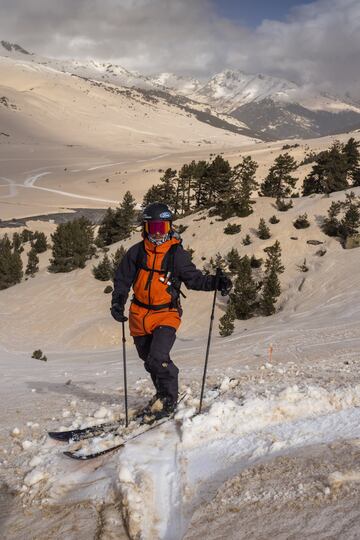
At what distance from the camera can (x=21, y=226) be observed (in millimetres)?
49281

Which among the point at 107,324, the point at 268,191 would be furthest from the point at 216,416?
the point at 268,191

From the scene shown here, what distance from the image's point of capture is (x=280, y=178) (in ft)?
111

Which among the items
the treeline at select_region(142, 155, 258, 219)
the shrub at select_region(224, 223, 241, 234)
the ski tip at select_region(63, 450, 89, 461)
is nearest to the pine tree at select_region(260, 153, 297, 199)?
the treeline at select_region(142, 155, 258, 219)

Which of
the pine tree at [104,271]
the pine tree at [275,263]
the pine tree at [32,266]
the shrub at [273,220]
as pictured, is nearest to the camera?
the pine tree at [275,263]

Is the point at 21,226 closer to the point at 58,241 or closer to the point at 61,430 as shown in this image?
the point at 58,241

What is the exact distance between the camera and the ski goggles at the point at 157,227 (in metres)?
5.28

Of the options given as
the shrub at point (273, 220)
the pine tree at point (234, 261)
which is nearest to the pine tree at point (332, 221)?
the shrub at point (273, 220)

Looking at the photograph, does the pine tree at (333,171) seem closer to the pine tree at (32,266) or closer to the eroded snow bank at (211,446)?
the pine tree at (32,266)

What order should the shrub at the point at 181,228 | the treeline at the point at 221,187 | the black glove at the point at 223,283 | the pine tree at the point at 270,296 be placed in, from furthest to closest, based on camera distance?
the shrub at the point at 181,228 < the treeline at the point at 221,187 < the pine tree at the point at 270,296 < the black glove at the point at 223,283

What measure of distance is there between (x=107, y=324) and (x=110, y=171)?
76432mm

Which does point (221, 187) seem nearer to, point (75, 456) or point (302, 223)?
point (302, 223)

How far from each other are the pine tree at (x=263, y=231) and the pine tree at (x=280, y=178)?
5843 millimetres

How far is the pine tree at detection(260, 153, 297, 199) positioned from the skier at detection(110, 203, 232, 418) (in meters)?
27.3

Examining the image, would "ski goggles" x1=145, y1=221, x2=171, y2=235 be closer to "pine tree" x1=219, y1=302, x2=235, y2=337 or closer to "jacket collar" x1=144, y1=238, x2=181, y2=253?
"jacket collar" x1=144, y1=238, x2=181, y2=253
